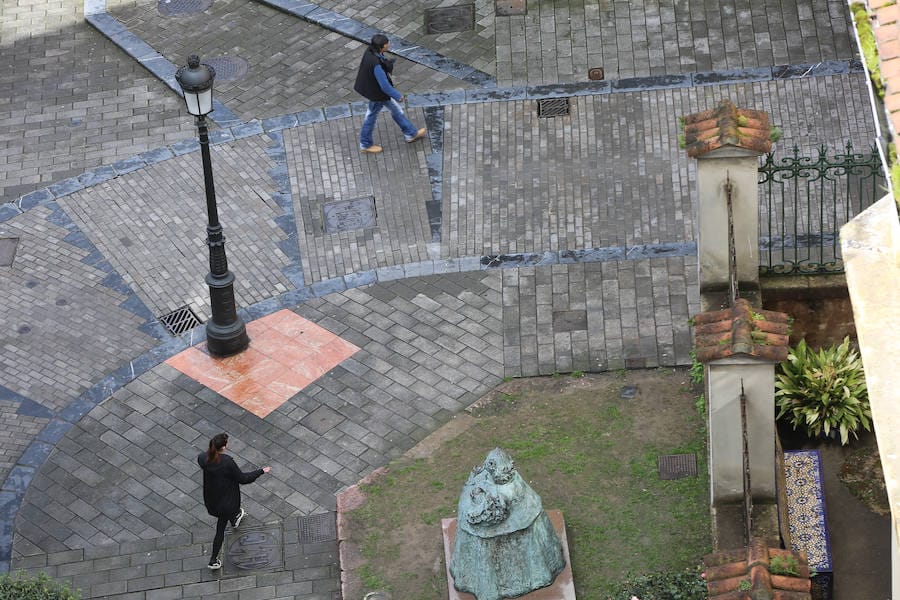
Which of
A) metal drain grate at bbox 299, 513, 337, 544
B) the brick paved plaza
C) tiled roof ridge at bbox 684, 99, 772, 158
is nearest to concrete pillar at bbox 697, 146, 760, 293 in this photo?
tiled roof ridge at bbox 684, 99, 772, 158

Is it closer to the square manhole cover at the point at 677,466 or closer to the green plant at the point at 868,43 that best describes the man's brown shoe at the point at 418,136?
the square manhole cover at the point at 677,466

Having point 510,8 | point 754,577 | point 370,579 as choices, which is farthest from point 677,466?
point 510,8

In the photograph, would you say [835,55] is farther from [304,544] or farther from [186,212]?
[304,544]

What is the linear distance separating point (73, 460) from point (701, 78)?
9025 millimetres

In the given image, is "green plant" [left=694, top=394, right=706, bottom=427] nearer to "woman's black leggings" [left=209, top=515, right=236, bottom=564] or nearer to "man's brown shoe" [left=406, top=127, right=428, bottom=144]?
"woman's black leggings" [left=209, top=515, right=236, bottom=564]

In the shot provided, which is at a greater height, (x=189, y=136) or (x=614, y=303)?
(x=189, y=136)

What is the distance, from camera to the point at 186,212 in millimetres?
18328

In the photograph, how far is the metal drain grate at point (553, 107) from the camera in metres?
19.1

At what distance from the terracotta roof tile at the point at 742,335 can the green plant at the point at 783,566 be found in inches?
87.1

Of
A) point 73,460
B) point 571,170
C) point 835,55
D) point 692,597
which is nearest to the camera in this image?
point 692,597

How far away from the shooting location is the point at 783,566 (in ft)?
30.8

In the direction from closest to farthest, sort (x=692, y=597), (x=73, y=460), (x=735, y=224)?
(x=692, y=597) < (x=735, y=224) < (x=73, y=460)

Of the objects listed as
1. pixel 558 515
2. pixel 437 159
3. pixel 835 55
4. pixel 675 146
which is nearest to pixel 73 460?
pixel 558 515

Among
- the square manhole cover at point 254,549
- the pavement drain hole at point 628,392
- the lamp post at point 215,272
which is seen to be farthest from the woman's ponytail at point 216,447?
the pavement drain hole at point 628,392
